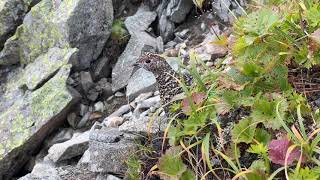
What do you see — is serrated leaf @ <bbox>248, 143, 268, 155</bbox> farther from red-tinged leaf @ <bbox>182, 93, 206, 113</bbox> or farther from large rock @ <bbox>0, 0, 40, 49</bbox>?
large rock @ <bbox>0, 0, 40, 49</bbox>

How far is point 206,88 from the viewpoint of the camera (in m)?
4.20

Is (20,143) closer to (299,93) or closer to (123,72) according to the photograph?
(123,72)

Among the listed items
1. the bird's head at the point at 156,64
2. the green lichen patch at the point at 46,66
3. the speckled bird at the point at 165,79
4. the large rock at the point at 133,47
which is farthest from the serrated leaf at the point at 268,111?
the green lichen patch at the point at 46,66

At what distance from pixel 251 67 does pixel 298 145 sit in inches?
33.0

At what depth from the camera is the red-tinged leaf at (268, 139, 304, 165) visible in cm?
328

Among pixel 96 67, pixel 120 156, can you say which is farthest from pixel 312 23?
pixel 96 67

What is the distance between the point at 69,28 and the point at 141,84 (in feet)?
4.86

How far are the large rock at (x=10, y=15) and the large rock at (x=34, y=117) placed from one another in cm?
139

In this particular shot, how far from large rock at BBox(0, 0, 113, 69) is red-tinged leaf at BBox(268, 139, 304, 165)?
14.1 feet

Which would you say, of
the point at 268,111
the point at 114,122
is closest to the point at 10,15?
the point at 114,122

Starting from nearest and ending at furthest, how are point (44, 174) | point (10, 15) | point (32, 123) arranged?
point (44, 174)
point (32, 123)
point (10, 15)

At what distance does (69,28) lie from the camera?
7.12 meters

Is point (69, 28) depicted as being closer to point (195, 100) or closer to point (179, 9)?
point (179, 9)

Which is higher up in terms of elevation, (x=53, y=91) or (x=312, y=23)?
(x=312, y=23)
